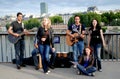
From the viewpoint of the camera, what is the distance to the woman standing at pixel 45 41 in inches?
289

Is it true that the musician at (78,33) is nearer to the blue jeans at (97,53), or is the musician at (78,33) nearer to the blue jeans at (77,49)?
the blue jeans at (77,49)

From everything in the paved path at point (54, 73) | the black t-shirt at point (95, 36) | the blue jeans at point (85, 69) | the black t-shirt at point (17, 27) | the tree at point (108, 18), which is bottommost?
the paved path at point (54, 73)

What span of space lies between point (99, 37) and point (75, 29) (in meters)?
0.70

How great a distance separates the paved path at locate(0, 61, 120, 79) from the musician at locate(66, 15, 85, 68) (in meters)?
0.50

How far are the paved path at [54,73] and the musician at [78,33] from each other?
1.63 feet

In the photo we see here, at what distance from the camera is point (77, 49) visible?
789 cm

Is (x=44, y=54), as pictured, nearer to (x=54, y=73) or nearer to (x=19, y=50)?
(x=54, y=73)

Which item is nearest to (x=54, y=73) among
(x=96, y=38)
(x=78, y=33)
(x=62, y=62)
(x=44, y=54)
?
(x=44, y=54)

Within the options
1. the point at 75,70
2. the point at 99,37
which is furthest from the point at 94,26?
the point at 75,70

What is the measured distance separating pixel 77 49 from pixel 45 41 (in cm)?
104

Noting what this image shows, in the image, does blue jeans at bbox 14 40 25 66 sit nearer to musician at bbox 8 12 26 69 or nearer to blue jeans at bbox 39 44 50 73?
musician at bbox 8 12 26 69

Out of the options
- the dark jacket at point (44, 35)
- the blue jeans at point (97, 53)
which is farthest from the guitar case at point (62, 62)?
the blue jeans at point (97, 53)

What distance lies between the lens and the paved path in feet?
22.7

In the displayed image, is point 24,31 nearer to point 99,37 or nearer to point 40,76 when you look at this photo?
point 40,76
